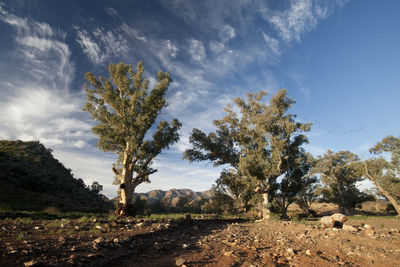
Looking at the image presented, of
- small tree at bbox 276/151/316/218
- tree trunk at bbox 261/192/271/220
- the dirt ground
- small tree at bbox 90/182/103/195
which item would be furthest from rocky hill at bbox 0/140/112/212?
small tree at bbox 276/151/316/218

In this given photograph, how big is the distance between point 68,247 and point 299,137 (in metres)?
23.9

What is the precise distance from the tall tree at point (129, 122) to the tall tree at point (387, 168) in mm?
34861

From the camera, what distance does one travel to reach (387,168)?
105ft

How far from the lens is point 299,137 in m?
22.5

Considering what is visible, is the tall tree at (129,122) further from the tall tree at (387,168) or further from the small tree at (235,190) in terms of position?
the tall tree at (387,168)

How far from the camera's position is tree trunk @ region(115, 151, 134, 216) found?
15648mm

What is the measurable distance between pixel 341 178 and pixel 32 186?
60.7 metres

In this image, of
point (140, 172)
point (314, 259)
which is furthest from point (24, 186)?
point (314, 259)

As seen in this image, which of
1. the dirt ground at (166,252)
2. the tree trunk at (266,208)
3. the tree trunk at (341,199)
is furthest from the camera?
the tree trunk at (341,199)

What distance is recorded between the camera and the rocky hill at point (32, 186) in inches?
884

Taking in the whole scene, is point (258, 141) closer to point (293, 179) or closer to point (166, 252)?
point (293, 179)

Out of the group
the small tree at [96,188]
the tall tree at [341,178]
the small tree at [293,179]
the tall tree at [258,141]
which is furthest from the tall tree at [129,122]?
the tall tree at [341,178]

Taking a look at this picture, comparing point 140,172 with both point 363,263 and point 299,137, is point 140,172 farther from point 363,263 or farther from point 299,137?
point 299,137

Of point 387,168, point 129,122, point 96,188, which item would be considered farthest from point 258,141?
point 96,188
